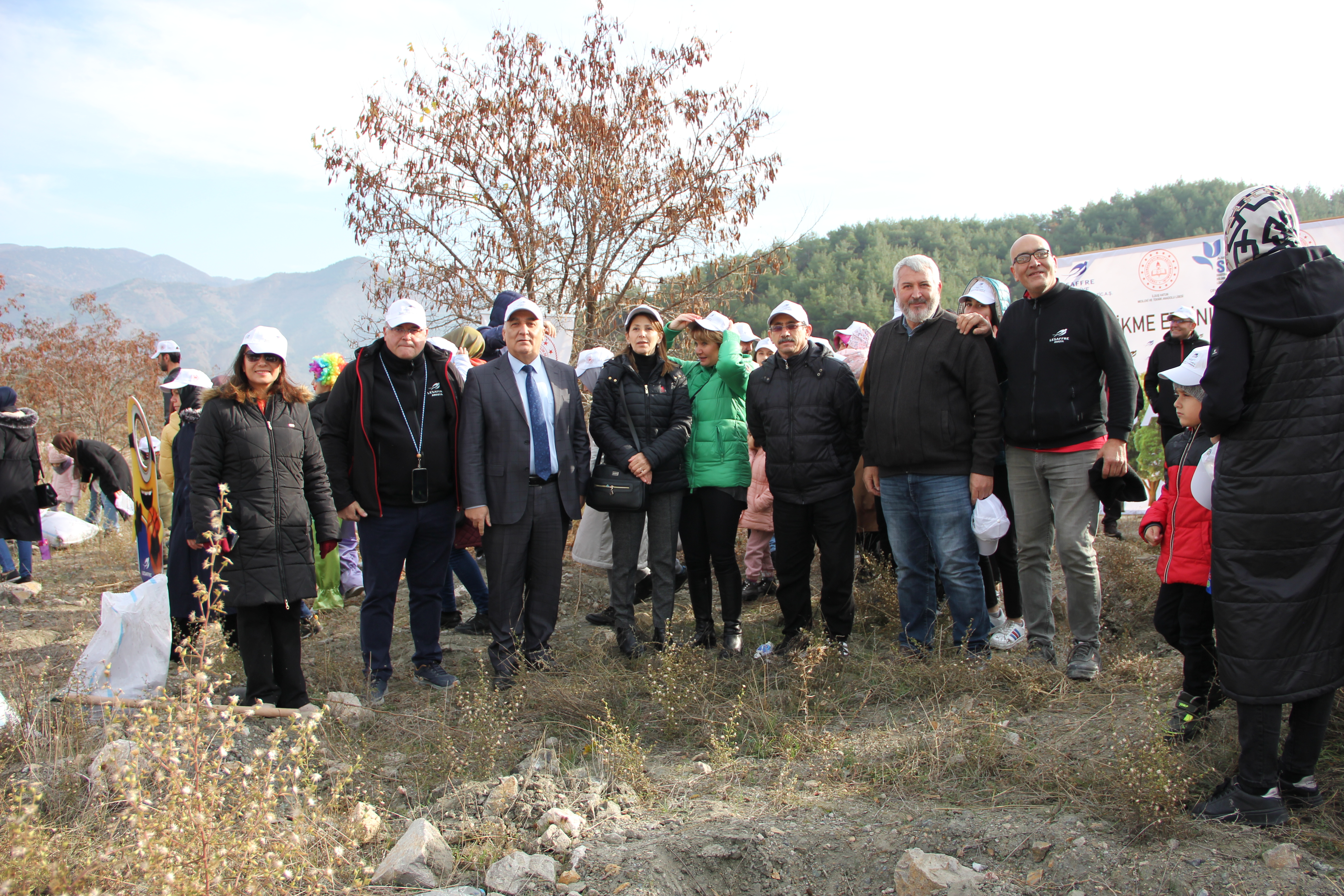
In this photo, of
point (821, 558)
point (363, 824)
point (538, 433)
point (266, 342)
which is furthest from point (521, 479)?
point (363, 824)

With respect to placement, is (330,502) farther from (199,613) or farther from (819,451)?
(819,451)

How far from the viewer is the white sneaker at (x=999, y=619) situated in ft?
15.8

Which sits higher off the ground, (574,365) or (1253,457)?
(574,365)

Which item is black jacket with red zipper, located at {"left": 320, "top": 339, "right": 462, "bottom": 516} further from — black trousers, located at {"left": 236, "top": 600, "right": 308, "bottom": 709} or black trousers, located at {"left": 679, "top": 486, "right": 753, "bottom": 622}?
Answer: black trousers, located at {"left": 679, "top": 486, "right": 753, "bottom": 622}

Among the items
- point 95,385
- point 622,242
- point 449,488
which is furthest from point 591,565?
point 95,385

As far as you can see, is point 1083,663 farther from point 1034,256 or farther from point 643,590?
point 643,590

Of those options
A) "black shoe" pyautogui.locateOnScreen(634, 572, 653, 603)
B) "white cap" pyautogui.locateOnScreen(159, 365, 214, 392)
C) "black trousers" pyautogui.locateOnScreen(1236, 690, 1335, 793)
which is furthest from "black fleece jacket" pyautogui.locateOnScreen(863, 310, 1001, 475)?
"white cap" pyautogui.locateOnScreen(159, 365, 214, 392)

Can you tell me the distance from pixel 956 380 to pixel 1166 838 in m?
2.23

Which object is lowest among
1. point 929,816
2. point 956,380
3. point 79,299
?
point 929,816

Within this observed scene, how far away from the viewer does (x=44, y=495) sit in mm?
7988

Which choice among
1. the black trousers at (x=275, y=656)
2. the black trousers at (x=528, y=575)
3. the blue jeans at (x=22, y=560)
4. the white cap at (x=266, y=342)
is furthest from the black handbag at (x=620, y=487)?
the blue jeans at (x=22, y=560)

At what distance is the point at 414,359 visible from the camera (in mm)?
4449

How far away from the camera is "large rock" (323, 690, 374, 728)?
3932 mm

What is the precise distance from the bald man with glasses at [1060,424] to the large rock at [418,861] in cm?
293
